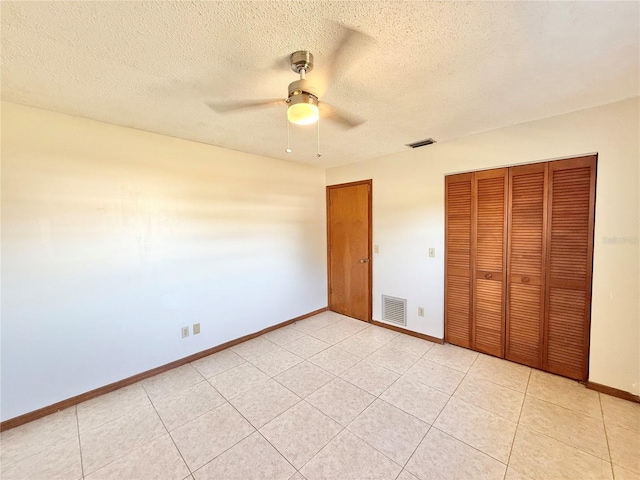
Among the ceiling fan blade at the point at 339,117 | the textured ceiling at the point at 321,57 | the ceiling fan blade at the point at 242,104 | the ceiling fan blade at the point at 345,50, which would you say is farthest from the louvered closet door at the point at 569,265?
the ceiling fan blade at the point at 242,104

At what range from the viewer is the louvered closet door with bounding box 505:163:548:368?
2.32 meters

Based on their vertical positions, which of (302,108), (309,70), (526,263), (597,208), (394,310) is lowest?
(394,310)

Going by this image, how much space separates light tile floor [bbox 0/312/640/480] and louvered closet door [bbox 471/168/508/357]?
272 mm

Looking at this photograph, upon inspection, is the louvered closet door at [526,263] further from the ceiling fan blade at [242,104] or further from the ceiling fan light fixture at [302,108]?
the ceiling fan blade at [242,104]

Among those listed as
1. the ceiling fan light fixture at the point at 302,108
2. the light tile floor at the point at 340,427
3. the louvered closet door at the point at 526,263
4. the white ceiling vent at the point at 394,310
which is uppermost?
the ceiling fan light fixture at the point at 302,108

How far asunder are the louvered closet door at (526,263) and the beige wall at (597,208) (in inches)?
9.0

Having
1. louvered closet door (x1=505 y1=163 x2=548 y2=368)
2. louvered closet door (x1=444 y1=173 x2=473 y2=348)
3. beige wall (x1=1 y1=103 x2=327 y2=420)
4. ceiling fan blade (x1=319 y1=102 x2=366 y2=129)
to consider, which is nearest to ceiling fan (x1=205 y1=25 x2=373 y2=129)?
ceiling fan blade (x1=319 y1=102 x2=366 y2=129)

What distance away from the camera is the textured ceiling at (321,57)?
3.59 ft

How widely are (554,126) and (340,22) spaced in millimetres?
2164

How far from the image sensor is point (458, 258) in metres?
2.82

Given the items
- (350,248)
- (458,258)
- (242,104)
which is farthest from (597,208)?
(242,104)

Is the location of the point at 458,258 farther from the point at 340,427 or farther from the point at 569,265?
the point at 340,427

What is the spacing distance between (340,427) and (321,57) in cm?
232

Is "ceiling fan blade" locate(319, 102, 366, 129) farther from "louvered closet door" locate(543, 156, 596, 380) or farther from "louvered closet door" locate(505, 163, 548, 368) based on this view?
"louvered closet door" locate(543, 156, 596, 380)
